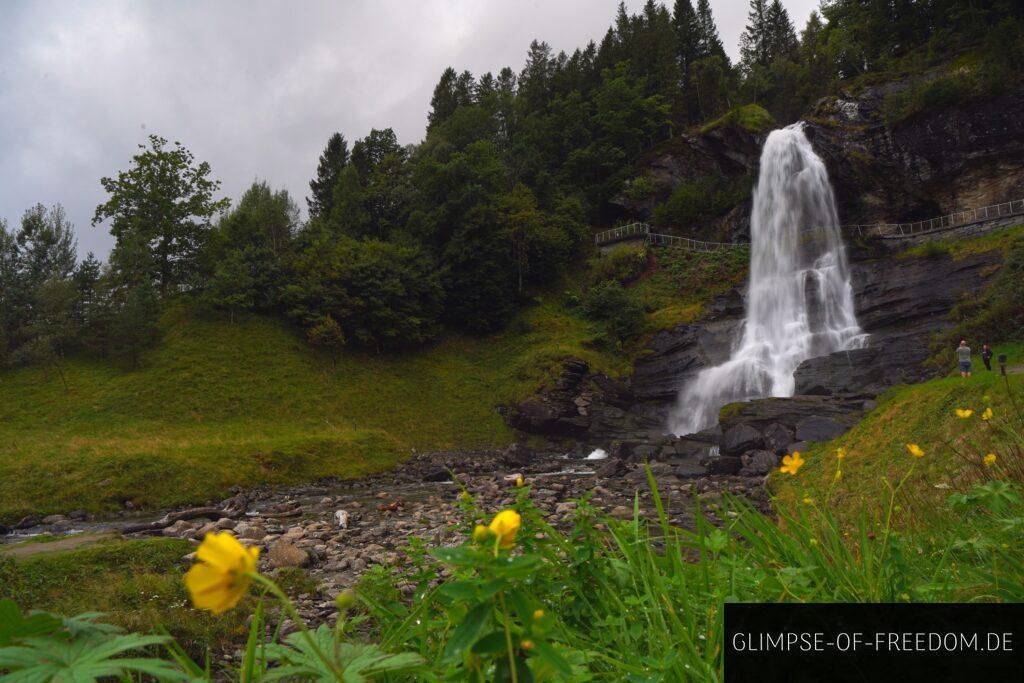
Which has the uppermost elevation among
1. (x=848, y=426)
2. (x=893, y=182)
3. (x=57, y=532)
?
(x=893, y=182)

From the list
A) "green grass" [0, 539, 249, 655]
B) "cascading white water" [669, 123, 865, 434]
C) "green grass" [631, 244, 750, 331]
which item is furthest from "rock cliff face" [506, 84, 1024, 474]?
"green grass" [0, 539, 249, 655]

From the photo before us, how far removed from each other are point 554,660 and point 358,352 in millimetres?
34171

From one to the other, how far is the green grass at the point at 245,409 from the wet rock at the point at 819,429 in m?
15.0

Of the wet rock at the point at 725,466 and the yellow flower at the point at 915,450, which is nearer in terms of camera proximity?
the yellow flower at the point at 915,450

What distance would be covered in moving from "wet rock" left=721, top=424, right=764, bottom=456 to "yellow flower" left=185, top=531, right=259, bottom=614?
1979 centimetres

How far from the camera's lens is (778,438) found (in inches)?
704

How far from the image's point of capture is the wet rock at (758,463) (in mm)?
16016

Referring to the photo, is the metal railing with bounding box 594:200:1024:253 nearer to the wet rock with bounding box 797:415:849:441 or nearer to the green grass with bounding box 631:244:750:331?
the green grass with bounding box 631:244:750:331

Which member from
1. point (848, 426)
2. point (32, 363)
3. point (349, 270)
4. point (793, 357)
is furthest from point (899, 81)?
point (32, 363)

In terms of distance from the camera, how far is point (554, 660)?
88 cm

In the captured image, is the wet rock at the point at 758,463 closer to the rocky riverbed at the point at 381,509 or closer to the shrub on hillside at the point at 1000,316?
the rocky riverbed at the point at 381,509

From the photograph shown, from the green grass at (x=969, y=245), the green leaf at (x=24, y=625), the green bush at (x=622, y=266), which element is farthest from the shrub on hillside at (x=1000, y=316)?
the green leaf at (x=24, y=625)

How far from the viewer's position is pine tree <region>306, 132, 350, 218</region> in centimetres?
5647

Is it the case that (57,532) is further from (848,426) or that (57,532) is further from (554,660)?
(848,426)
